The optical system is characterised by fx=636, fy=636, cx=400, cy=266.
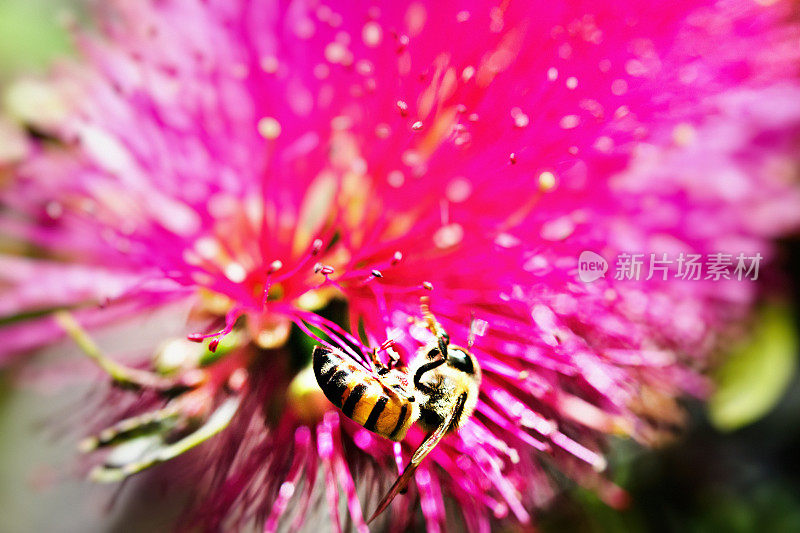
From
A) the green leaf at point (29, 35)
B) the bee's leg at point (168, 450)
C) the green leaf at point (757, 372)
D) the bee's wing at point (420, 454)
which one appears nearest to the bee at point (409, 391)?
the bee's wing at point (420, 454)

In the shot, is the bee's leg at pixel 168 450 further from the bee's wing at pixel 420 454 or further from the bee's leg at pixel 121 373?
the bee's wing at pixel 420 454

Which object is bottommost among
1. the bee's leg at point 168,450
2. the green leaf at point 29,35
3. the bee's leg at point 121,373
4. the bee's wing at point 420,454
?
the bee's leg at point 168,450

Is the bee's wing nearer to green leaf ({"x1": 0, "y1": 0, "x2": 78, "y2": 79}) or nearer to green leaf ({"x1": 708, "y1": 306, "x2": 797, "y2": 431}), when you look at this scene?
green leaf ({"x1": 708, "y1": 306, "x2": 797, "y2": 431})

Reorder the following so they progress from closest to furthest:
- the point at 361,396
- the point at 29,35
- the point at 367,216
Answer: the point at 361,396 < the point at 367,216 < the point at 29,35

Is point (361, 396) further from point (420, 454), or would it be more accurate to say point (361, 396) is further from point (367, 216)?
point (367, 216)

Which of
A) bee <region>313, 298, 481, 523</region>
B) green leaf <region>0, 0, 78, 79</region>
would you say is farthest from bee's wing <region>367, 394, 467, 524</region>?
green leaf <region>0, 0, 78, 79</region>

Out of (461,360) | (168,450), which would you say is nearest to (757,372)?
(461,360)
